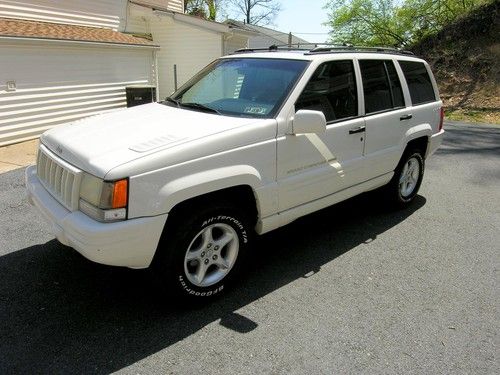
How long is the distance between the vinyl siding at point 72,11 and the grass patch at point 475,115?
11291mm

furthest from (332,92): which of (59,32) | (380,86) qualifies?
(59,32)

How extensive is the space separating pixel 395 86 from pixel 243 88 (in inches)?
74.2

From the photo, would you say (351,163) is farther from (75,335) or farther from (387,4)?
(387,4)

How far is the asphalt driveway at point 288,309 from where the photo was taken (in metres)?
2.69

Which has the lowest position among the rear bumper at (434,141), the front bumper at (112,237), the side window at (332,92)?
the front bumper at (112,237)

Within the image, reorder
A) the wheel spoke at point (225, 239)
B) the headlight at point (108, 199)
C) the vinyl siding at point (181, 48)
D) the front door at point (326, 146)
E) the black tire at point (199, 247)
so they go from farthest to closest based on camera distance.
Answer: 1. the vinyl siding at point (181, 48)
2. the front door at point (326, 146)
3. the wheel spoke at point (225, 239)
4. the black tire at point (199, 247)
5. the headlight at point (108, 199)

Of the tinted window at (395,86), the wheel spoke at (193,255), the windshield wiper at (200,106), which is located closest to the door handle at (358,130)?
the tinted window at (395,86)

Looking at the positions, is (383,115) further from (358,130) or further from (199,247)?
(199,247)

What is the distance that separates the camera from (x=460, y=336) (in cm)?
295

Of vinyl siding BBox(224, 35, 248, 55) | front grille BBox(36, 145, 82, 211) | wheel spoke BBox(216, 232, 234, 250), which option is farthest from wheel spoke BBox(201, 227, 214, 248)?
vinyl siding BBox(224, 35, 248, 55)

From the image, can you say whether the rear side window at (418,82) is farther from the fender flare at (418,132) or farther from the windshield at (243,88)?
the windshield at (243,88)

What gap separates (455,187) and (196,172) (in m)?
4.82

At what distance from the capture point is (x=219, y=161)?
Result: 3.02 m

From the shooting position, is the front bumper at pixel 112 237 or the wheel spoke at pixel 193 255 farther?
the wheel spoke at pixel 193 255
